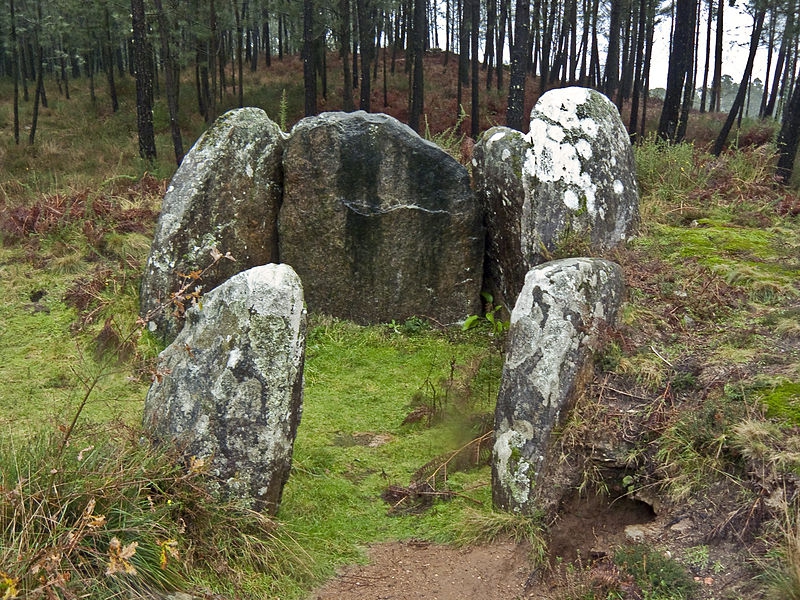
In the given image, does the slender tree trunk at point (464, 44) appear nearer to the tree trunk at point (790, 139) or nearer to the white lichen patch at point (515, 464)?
the tree trunk at point (790, 139)

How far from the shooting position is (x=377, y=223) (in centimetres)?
800

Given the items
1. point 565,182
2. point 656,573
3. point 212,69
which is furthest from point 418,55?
point 656,573

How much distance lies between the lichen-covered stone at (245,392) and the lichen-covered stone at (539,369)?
1439 millimetres

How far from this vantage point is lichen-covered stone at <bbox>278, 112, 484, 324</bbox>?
312 inches

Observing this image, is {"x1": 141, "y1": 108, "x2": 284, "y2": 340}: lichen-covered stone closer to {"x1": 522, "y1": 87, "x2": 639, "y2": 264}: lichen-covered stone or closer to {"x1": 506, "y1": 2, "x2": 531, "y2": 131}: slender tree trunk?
{"x1": 522, "y1": 87, "x2": 639, "y2": 264}: lichen-covered stone

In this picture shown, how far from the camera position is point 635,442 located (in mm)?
4555

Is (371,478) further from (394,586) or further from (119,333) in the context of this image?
(119,333)

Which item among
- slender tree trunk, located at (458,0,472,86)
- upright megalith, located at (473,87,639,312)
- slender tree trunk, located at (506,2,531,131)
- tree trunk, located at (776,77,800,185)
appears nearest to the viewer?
upright megalith, located at (473,87,639,312)

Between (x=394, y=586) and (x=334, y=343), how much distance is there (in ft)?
12.9

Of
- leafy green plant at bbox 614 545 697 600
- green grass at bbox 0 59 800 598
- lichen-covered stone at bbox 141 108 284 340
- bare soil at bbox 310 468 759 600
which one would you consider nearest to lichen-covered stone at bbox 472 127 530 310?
green grass at bbox 0 59 800 598

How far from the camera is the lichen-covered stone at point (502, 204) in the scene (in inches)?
293

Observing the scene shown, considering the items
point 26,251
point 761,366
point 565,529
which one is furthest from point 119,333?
point 761,366

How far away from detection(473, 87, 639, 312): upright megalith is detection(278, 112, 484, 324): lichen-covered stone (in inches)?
23.1

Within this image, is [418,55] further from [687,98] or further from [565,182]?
[565,182]
